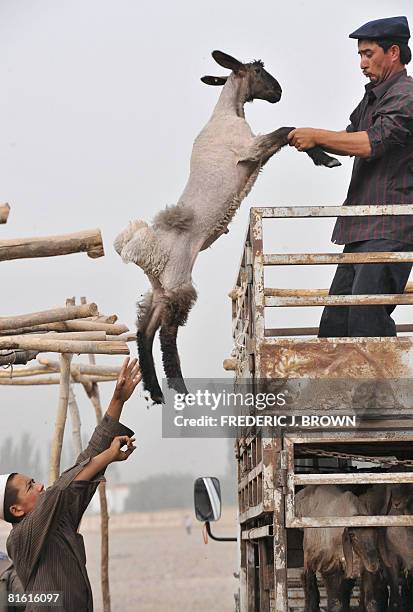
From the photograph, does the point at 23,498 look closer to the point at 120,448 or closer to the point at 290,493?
the point at 120,448

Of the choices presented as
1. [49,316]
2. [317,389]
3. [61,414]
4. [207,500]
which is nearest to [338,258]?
[317,389]

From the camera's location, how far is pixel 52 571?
3.91 metres

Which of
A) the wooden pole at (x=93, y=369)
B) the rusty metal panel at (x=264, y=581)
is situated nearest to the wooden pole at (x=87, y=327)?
the wooden pole at (x=93, y=369)

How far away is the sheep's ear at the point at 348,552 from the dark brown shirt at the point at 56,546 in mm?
1329

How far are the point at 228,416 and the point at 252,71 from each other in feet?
8.92

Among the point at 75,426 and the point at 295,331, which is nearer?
the point at 295,331

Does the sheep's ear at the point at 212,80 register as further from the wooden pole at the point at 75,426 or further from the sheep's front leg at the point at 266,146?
the wooden pole at the point at 75,426

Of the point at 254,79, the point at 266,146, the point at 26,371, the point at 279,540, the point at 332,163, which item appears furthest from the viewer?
the point at 26,371

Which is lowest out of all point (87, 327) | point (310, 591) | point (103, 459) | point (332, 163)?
point (310, 591)

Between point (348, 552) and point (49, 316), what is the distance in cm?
278

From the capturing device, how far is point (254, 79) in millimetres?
7074

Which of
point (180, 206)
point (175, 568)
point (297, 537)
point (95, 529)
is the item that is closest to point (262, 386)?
point (297, 537)

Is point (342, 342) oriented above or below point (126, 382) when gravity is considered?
above

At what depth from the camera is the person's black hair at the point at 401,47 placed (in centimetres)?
545
